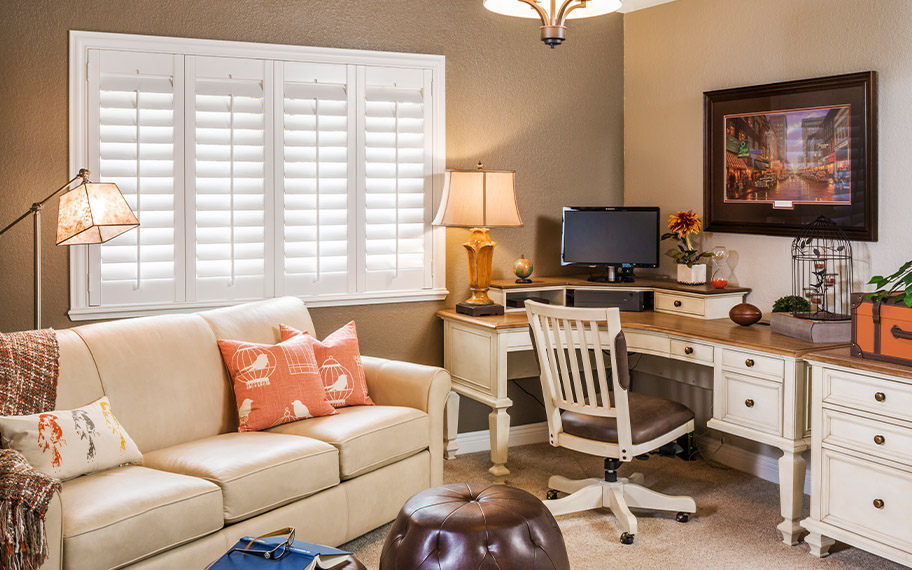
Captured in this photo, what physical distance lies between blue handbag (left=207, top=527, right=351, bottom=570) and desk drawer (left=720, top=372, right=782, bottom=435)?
74.8 inches

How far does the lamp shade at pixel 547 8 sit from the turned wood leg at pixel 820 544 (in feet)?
6.96

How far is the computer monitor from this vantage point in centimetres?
443

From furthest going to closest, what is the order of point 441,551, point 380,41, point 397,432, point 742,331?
point 380,41 < point 742,331 < point 397,432 < point 441,551

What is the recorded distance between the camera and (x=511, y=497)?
8.64 ft

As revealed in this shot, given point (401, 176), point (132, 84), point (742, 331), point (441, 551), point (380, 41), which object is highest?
point (380, 41)

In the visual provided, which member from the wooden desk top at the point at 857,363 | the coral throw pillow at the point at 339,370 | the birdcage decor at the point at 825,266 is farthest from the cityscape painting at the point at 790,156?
the coral throw pillow at the point at 339,370

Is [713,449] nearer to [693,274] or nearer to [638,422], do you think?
[693,274]

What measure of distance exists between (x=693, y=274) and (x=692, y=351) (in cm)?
68

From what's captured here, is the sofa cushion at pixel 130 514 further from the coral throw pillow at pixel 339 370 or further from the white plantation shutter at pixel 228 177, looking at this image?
the white plantation shutter at pixel 228 177

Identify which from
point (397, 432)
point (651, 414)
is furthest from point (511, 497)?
point (651, 414)

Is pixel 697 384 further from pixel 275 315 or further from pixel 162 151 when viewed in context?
pixel 162 151

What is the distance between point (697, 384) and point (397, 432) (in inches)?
71.1

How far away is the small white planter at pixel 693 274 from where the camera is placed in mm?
4234

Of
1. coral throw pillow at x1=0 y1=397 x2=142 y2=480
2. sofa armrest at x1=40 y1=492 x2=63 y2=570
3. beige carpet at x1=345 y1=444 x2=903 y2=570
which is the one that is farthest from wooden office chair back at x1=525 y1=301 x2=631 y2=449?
sofa armrest at x1=40 y1=492 x2=63 y2=570
